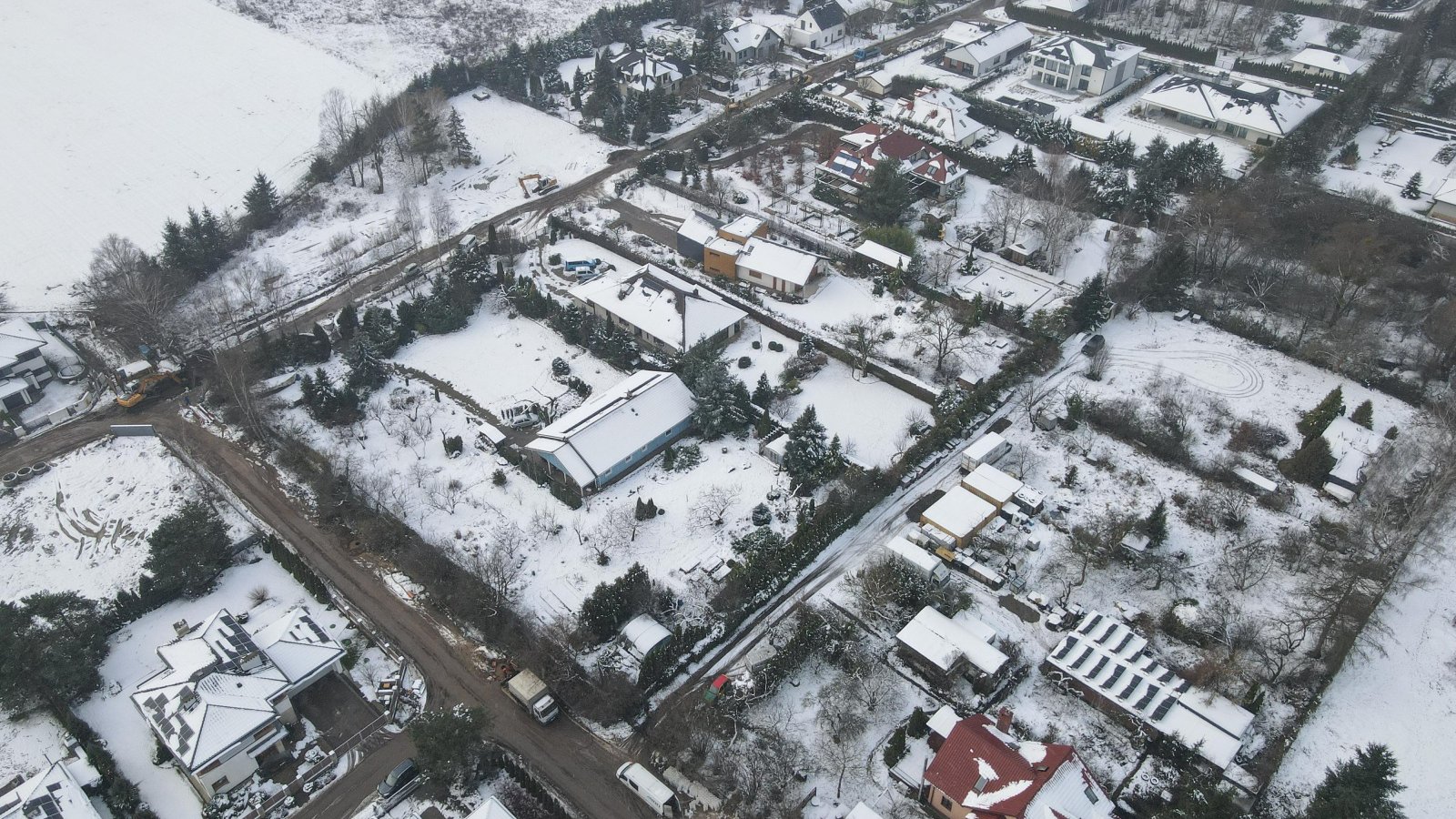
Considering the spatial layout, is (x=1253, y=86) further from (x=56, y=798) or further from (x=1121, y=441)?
(x=56, y=798)

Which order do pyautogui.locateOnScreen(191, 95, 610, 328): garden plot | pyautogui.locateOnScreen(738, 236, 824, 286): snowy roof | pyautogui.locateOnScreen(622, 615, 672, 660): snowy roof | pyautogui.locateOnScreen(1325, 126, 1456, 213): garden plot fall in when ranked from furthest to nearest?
pyautogui.locateOnScreen(1325, 126, 1456, 213): garden plot → pyautogui.locateOnScreen(191, 95, 610, 328): garden plot → pyautogui.locateOnScreen(738, 236, 824, 286): snowy roof → pyautogui.locateOnScreen(622, 615, 672, 660): snowy roof

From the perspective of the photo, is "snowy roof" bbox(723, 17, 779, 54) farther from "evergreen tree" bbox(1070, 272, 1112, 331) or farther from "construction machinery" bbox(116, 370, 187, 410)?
"construction machinery" bbox(116, 370, 187, 410)

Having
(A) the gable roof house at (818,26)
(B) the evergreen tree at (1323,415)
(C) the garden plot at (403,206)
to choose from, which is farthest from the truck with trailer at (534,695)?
(A) the gable roof house at (818,26)

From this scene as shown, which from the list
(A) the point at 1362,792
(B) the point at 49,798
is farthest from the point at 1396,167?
(B) the point at 49,798

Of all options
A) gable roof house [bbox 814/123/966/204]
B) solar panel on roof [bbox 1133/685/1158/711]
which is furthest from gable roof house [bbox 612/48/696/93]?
solar panel on roof [bbox 1133/685/1158/711]

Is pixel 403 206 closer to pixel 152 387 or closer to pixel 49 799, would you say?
pixel 152 387

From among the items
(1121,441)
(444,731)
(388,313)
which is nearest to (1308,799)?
(1121,441)
